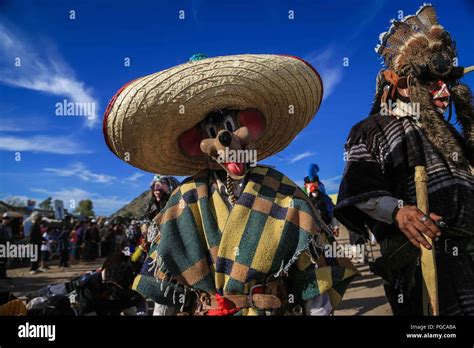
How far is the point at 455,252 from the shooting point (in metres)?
2.22

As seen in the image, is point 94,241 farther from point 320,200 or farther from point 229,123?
point 229,123

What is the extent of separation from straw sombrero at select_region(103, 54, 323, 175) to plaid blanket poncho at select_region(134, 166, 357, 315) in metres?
0.47

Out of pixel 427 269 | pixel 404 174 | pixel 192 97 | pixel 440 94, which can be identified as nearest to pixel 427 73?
pixel 440 94

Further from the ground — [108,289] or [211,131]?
[211,131]

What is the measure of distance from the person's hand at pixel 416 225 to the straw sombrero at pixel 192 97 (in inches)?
38.8

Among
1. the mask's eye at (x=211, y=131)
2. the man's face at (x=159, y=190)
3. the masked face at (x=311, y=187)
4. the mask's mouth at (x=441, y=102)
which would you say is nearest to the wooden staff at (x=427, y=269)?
the mask's mouth at (x=441, y=102)

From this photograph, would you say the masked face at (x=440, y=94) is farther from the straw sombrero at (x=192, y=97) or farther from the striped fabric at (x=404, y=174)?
the straw sombrero at (x=192, y=97)

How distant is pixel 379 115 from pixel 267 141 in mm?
804

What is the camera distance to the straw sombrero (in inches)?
88.8

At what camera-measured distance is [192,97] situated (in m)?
2.29

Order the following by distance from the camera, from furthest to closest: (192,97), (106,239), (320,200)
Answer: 1. (106,239)
2. (320,200)
3. (192,97)

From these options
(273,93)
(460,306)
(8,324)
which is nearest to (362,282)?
(460,306)

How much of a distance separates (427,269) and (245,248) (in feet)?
3.59
